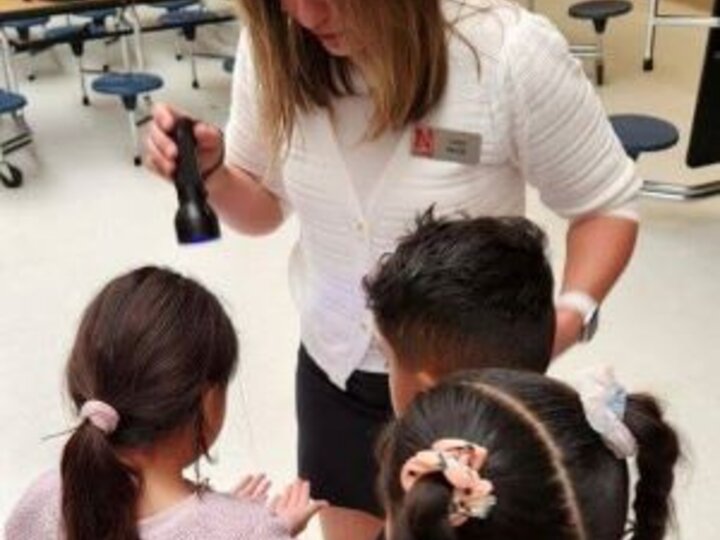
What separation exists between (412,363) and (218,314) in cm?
27

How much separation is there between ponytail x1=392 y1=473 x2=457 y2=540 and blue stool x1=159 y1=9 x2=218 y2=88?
4.52 meters

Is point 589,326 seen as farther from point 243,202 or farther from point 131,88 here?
point 131,88

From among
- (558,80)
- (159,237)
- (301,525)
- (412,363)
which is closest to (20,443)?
(159,237)

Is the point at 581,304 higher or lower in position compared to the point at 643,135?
higher

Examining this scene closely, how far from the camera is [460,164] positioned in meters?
1.12

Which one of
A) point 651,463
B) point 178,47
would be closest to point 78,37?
point 178,47

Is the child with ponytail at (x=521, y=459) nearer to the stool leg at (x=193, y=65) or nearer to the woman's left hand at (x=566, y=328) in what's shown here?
the woman's left hand at (x=566, y=328)

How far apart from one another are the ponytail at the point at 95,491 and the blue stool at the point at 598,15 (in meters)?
4.14

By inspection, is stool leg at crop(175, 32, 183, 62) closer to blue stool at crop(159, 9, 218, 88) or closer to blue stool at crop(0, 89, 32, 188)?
blue stool at crop(159, 9, 218, 88)

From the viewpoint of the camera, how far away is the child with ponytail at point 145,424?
110cm

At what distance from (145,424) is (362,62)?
1.54ft

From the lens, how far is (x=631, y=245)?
1.21 meters

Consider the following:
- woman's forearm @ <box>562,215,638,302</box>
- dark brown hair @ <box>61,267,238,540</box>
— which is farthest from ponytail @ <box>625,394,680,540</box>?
dark brown hair @ <box>61,267,238,540</box>

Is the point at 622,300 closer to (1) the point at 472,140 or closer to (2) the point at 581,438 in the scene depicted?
(1) the point at 472,140
